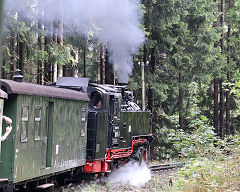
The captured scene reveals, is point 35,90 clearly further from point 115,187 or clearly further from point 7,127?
point 115,187

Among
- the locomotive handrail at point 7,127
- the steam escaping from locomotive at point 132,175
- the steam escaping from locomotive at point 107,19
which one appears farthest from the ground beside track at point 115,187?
the steam escaping from locomotive at point 107,19

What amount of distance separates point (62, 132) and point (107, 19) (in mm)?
8155

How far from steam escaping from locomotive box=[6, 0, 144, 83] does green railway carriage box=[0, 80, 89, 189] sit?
167 inches

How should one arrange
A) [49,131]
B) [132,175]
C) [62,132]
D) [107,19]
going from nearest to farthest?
[49,131]
[62,132]
[132,175]
[107,19]

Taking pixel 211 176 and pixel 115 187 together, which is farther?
pixel 115 187

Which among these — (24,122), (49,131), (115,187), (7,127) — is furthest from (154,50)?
(7,127)

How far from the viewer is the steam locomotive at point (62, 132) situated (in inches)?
277

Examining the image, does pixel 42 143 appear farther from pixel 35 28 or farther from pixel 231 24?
pixel 231 24

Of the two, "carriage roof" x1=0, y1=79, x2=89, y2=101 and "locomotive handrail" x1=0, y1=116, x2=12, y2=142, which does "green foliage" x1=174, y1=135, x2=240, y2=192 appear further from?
"carriage roof" x1=0, y1=79, x2=89, y2=101

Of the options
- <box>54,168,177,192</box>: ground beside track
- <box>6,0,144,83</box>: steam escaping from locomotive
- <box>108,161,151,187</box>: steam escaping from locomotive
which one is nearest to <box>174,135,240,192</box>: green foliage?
<box>54,168,177,192</box>: ground beside track

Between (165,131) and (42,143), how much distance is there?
57.1 feet

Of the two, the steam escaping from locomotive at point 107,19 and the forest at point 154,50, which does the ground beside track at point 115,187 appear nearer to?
the forest at point 154,50

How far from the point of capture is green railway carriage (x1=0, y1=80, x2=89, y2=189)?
23.0ft

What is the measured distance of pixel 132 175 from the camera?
44.2 feet
